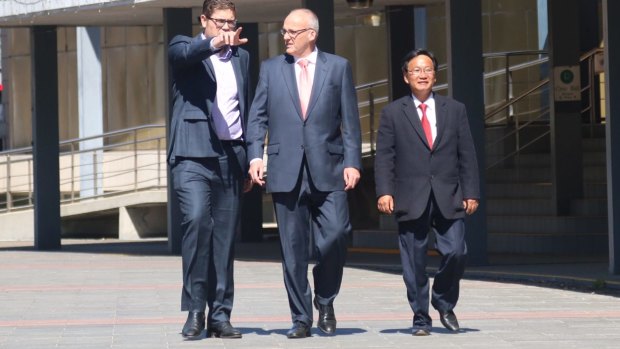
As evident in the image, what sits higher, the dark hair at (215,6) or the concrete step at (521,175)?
the dark hair at (215,6)

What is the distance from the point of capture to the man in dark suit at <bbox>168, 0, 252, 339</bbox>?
379 inches

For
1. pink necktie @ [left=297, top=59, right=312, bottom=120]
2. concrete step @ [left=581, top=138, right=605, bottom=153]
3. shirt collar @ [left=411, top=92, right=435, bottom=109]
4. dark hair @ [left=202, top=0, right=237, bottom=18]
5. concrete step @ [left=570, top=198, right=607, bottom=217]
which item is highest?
dark hair @ [left=202, top=0, right=237, bottom=18]

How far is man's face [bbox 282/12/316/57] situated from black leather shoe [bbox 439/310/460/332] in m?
1.82

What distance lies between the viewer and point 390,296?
1291 cm

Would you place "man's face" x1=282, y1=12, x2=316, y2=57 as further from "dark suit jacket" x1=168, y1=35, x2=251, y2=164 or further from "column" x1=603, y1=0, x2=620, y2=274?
"column" x1=603, y1=0, x2=620, y2=274

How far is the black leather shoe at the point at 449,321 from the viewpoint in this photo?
9.92 metres

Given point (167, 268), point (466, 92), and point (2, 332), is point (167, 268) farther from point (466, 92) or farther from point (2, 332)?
point (2, 332)

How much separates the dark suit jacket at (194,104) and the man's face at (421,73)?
1013 millimetres

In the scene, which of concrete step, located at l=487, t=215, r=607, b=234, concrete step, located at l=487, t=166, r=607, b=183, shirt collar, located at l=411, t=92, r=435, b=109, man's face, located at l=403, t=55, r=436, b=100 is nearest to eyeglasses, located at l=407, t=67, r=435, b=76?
man's face, located at l=403, t=55, r=436, b=100

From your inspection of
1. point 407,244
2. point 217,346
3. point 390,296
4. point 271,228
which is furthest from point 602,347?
point 271,228

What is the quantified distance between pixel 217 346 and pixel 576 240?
9199 mm

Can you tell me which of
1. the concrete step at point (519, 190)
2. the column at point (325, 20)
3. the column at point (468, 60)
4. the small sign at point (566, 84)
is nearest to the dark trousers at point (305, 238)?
the column at point (468, 60)

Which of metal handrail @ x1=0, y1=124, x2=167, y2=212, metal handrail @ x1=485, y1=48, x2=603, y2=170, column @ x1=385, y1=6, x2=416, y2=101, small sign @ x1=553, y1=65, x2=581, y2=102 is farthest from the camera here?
metal handrail @ x1=0, y1=124, x2=167, y2=212

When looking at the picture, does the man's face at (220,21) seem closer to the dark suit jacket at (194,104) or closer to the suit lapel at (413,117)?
the dark suit jacket at (194,104)
